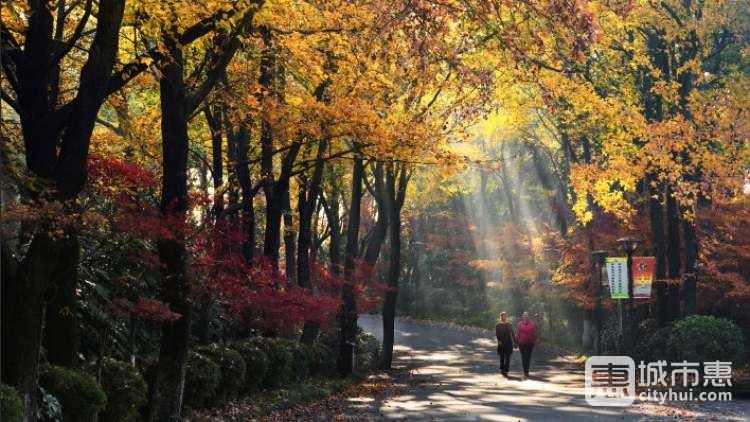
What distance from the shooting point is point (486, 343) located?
43.2m

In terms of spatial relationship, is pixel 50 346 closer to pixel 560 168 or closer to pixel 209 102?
pixel 209 102

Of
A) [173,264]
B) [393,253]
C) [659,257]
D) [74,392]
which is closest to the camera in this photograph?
[74,392]

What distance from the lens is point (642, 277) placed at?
79.7ft

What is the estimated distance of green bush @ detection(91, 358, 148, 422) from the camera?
10.6 m

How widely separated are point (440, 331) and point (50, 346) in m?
40.6

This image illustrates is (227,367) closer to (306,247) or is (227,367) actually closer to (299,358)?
(299,358)

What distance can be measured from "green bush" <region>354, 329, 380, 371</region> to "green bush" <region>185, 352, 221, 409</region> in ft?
44.3

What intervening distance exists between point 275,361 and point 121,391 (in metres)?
7.71

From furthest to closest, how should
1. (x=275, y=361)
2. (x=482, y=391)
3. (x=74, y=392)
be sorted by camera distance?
(x=482, y=391), (x=275, y=361), (x=74, y=392)

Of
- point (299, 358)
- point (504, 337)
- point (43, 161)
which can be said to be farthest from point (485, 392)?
point (43, 161)

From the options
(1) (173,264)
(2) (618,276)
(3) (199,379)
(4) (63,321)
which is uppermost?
(2) (618,276)

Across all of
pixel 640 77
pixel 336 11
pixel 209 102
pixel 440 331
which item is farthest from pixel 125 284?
pixel 440 331

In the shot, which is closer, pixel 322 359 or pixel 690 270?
pixel 322 359

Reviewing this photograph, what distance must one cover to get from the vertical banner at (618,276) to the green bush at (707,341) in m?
1.84
